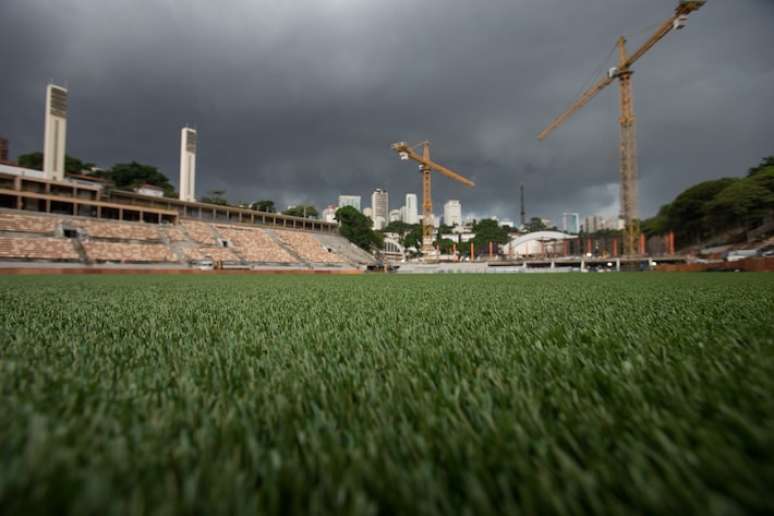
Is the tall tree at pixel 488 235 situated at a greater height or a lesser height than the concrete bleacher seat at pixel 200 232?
greater

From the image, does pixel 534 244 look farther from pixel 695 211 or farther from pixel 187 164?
pixel 187 164

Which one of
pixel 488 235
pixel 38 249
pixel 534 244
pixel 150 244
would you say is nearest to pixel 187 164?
pixel 150 244

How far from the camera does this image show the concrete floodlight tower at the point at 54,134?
97.1 ft

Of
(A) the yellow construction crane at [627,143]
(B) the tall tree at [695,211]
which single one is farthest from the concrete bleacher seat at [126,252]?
(B) the tall tree at [695,211]

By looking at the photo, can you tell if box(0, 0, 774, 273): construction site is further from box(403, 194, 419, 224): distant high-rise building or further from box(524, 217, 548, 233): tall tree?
box(403, 194, 419, 224): distant high-rise building

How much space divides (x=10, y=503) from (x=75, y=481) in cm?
5

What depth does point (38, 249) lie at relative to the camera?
21312mm

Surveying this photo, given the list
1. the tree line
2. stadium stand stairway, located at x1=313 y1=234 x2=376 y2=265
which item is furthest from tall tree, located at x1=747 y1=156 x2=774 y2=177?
stadium stand stairway, located at x1=313 y1=234 x2=376 y2=265

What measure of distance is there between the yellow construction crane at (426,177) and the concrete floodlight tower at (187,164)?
2237cm

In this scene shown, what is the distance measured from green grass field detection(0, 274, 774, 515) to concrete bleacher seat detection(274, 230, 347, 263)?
34059 millimetres

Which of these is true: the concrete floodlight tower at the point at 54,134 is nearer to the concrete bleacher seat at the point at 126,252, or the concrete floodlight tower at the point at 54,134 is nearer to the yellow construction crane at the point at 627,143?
the concrete bleacher seat at the point at 126,252

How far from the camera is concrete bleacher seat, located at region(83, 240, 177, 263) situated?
23.1 meters

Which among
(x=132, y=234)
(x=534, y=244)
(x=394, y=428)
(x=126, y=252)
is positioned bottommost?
(x=394, y=428)

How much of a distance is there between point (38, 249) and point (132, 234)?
663 cm
